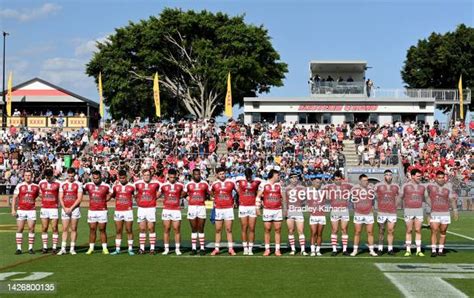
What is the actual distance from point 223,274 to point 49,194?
587 centimetres

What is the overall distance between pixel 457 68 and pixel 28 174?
58800 mm

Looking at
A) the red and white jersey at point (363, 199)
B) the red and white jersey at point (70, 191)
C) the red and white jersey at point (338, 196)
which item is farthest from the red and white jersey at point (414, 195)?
the red and white jersey at point (70, 191)

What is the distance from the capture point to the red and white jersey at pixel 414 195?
1772 centimetres

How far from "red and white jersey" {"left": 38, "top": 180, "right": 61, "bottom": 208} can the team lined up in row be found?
23mm

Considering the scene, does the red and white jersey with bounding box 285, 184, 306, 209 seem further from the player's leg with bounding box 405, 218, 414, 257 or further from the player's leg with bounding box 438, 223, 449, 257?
the player's leg with bounding box 438, 223, 449, 257

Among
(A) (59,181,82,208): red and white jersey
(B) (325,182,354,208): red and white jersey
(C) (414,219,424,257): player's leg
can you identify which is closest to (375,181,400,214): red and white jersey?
(C) (414,219,424,257): player's leg

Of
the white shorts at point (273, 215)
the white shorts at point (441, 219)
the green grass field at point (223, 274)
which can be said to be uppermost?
the white shorts at point (273, 215)

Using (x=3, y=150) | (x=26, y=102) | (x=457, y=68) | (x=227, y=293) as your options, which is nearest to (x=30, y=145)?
(x=3, y=150)

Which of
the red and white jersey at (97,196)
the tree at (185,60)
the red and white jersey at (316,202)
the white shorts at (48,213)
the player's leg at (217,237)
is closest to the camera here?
the red and white jersey at (316,202)

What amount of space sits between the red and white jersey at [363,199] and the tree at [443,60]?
55034mm

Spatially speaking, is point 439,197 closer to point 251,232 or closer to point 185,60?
point 251,232

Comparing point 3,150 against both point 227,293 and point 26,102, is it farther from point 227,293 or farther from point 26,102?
point 227,293

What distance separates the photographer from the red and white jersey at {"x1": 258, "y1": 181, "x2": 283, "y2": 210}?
17.5m

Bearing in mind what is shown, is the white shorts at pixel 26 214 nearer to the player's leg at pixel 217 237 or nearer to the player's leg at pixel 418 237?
the player's leg at pixel 217 237
